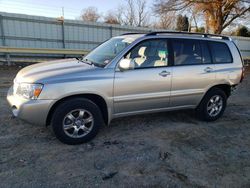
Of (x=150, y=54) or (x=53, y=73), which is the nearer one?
(x=53, y=73)

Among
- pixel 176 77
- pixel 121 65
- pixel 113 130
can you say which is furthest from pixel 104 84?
pixel 176 77

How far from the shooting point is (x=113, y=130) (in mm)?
4445

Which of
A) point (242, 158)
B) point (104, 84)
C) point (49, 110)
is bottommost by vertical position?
point (242, 158)

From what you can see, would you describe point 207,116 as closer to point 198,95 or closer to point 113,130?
point 198,95

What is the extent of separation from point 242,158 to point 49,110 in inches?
124

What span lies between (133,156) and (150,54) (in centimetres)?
188

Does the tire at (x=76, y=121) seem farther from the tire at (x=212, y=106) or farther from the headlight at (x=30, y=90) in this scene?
the tire at (x=212, y=106)

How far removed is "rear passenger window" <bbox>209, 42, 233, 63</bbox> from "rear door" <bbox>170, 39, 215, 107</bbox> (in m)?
0.15

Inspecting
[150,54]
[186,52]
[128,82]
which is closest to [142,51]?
[150,54]

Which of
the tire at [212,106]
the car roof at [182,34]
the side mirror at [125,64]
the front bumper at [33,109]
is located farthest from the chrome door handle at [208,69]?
the front bumper at [33,109]

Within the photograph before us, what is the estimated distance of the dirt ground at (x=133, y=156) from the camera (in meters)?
2.94

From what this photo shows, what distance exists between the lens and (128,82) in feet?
12.9

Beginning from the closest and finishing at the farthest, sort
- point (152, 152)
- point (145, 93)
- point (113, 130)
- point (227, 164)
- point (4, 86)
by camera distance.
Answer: point (227, 164), point (152, 152), point (145, 93), point (113, 130), point (4, 86)

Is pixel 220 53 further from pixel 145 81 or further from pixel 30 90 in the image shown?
pixel 30 90
